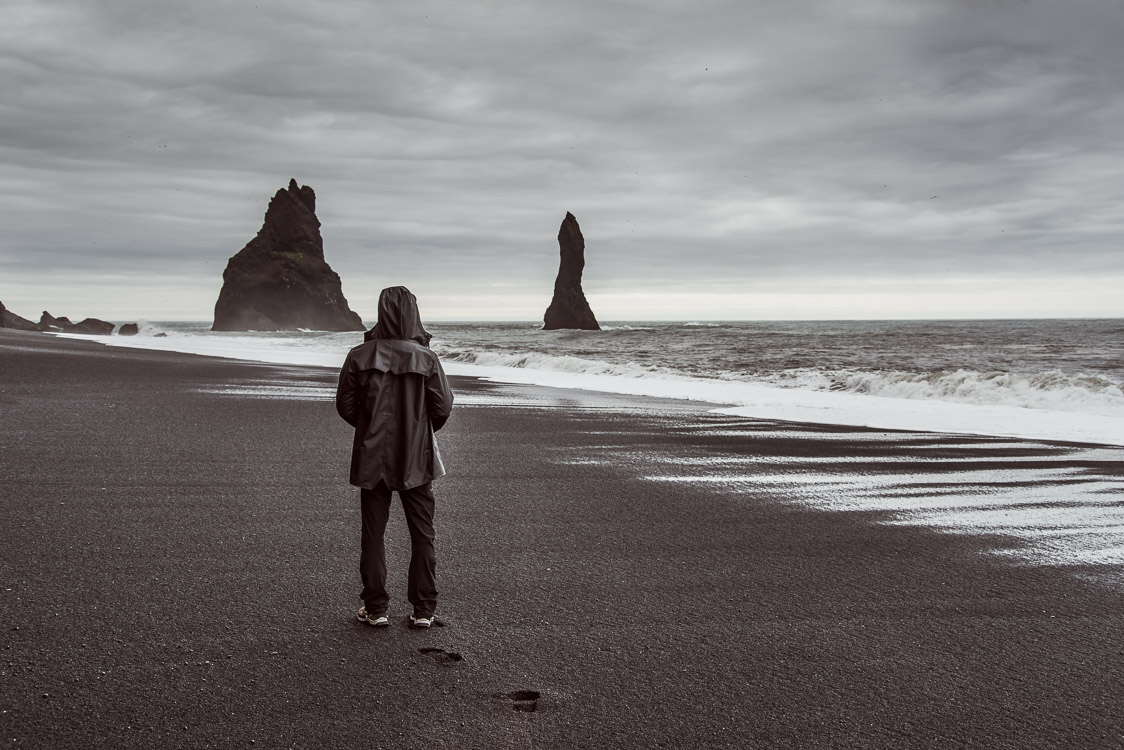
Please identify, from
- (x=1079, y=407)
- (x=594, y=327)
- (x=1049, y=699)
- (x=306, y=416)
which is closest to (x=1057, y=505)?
(x=1049, y=699)

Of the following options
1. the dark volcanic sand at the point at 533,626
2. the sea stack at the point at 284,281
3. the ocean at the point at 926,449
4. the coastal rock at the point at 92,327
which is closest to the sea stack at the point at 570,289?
the sea stack at the point at 284,281

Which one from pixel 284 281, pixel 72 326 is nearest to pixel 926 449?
pixel 72 326

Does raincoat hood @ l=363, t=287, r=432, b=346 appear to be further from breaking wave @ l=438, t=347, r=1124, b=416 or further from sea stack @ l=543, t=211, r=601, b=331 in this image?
sea stack @ l=543, t=211, r=601, b=331

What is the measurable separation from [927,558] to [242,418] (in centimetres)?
923

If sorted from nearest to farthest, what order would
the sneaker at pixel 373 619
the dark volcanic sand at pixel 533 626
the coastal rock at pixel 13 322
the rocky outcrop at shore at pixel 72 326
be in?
1. the dark volcanic sand at pixel 533 626
2. the sneaker at pixel 373 619
3. the coastal rock at pixel 13 322
4. the rocky outcrop at shore at pixel 72 326

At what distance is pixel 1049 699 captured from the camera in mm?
3443

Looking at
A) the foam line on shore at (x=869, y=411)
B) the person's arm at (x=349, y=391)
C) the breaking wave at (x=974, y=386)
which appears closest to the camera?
the person's arm at (x=349, y=391)

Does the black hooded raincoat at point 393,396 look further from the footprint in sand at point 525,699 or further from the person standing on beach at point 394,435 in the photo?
the footprint in sand at point 525,699

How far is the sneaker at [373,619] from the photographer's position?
413 cm

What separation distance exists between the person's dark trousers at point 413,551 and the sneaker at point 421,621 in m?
0.02

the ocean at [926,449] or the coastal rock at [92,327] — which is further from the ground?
the coastal rock at [92,327]

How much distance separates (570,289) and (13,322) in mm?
66519

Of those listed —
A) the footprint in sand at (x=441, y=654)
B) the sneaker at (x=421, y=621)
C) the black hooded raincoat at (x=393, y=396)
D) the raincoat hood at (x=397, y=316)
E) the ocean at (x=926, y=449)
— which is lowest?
the footprint in sand at (x=441, y=654)

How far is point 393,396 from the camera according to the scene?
427cm
